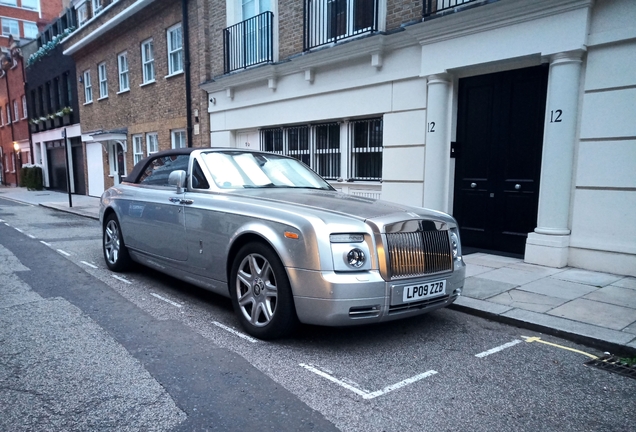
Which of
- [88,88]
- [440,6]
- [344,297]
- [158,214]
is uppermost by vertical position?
[88,88]

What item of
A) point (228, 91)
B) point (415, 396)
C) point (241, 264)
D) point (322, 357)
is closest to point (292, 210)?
point (241, 264)

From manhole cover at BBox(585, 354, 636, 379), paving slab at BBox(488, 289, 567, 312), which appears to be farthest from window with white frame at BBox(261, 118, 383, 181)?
manhole cover at BBox(585, 354, 636, 379)

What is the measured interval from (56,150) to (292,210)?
85.2ft

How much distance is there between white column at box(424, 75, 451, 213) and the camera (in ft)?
24.9

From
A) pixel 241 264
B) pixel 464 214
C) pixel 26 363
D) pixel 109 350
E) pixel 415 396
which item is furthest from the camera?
pixel 464 214

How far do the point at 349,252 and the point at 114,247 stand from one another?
4.13m

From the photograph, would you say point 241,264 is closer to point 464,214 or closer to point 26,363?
point 26,363

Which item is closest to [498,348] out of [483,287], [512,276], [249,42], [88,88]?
[483,287]

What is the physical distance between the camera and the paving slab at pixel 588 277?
216 inches

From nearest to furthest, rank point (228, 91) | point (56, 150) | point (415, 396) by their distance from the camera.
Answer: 1. point (415, 396)
2. point (228, 91)
3. point (56, 150)

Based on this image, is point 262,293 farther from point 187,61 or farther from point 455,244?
point 187,61

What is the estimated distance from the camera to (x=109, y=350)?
3.49m

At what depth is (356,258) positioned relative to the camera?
3.40 meters

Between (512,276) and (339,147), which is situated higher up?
(339,147)
